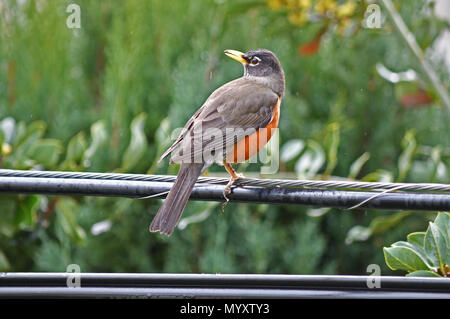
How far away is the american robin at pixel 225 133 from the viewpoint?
2.42 m

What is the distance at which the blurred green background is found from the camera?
396 centimetres

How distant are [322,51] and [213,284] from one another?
3.31 meters

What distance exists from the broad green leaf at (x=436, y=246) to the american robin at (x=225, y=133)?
0.67m

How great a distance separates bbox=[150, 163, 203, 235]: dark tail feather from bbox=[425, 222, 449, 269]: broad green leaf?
800 mm

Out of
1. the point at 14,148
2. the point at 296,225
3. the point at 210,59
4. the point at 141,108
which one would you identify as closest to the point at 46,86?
the point at 141,108

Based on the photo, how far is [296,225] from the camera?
4164 mm

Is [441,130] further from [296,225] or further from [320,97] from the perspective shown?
[296,225]

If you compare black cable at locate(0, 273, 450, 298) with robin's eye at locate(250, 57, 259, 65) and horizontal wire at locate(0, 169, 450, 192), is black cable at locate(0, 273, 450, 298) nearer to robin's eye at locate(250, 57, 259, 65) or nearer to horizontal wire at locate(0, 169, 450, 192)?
horizontal wire at locate(0, 169, 450, 192)

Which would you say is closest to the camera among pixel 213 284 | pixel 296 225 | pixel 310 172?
pixel 213 284

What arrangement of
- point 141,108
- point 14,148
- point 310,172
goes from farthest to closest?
point 141,108 < point 310,172 < point 14,148

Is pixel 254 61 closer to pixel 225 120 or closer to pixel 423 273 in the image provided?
pixel 225 120

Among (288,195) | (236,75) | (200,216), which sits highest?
(236,75)

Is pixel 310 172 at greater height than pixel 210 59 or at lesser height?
lesser

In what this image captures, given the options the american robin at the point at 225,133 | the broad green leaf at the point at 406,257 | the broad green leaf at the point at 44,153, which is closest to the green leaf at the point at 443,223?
the broad green leaf at the point at 406,257
